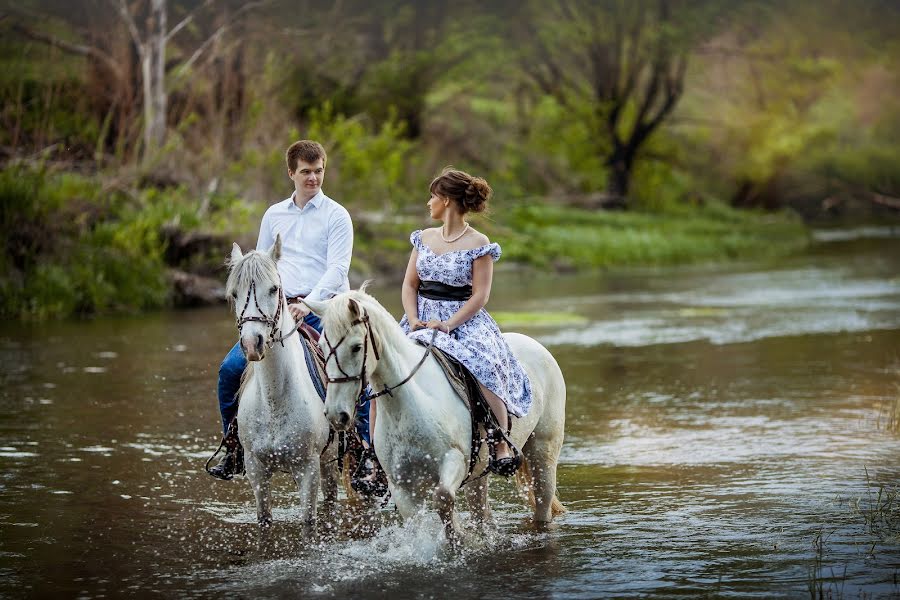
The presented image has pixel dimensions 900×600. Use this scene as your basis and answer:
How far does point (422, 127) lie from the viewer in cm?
4475

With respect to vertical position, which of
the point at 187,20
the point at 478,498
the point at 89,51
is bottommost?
the point at 478,498

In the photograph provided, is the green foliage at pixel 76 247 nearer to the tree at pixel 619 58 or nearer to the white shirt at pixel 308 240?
the white shirt at pixel 308 240

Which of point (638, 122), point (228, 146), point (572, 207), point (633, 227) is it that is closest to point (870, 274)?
point (633, 227)

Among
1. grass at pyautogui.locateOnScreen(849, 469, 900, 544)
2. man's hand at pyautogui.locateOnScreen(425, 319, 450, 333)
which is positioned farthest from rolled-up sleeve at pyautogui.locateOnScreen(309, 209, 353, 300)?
grass at pyautogui.locateOnScreen(849, 469, 900, 544)

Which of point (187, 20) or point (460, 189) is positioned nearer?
point (460, 189)

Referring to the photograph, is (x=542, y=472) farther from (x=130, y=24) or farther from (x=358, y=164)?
(x=130, y=24)

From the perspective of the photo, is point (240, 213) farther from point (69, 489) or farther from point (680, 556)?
point (680, 556)

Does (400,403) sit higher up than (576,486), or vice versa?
(400,403)

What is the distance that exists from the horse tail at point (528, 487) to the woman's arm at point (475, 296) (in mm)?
1265

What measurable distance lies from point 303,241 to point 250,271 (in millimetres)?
1029

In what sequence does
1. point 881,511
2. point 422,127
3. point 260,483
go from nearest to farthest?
point 260,483, point 881,511, point 422,127

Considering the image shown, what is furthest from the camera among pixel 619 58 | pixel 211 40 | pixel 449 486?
pixel 619 58

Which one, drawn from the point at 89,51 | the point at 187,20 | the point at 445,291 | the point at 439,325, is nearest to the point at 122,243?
the point at 89,51

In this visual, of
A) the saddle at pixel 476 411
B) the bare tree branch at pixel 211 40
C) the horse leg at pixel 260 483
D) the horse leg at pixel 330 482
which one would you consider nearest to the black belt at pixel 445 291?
the saddle at pixel 476 411
